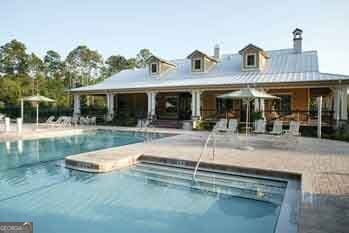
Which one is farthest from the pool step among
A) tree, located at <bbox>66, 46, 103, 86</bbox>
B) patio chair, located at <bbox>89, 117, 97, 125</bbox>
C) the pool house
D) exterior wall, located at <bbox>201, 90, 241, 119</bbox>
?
tree, located at <bbox>66, 46, 103, 86</bbox>

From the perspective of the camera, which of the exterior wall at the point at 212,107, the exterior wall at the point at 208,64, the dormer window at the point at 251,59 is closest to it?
the dormer window at the point at 251,59

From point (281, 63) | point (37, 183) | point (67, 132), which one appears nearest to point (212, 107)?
point (281, 63)

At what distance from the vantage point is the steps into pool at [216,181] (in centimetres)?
539

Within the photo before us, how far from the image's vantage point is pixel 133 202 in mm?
4988

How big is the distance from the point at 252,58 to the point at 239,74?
4.84ft

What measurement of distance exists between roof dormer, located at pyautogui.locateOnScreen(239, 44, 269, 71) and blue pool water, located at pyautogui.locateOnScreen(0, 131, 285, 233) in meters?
13.1

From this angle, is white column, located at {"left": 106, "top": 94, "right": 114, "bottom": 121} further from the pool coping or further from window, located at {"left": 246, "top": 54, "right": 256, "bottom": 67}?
the pool coping

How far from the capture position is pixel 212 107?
63.1ft

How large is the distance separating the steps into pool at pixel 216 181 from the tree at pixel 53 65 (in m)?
42.0

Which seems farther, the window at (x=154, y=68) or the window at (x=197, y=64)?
the window at (x=154, y=68)

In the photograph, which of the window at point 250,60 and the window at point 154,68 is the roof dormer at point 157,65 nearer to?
the window at point 154,68

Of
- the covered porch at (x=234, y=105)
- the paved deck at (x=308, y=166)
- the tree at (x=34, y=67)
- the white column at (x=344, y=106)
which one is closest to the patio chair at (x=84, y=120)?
the covered porch at (x=234, y=105)

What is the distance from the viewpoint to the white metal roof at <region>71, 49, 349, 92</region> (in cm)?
1488

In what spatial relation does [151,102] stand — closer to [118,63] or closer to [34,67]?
[118,63]
